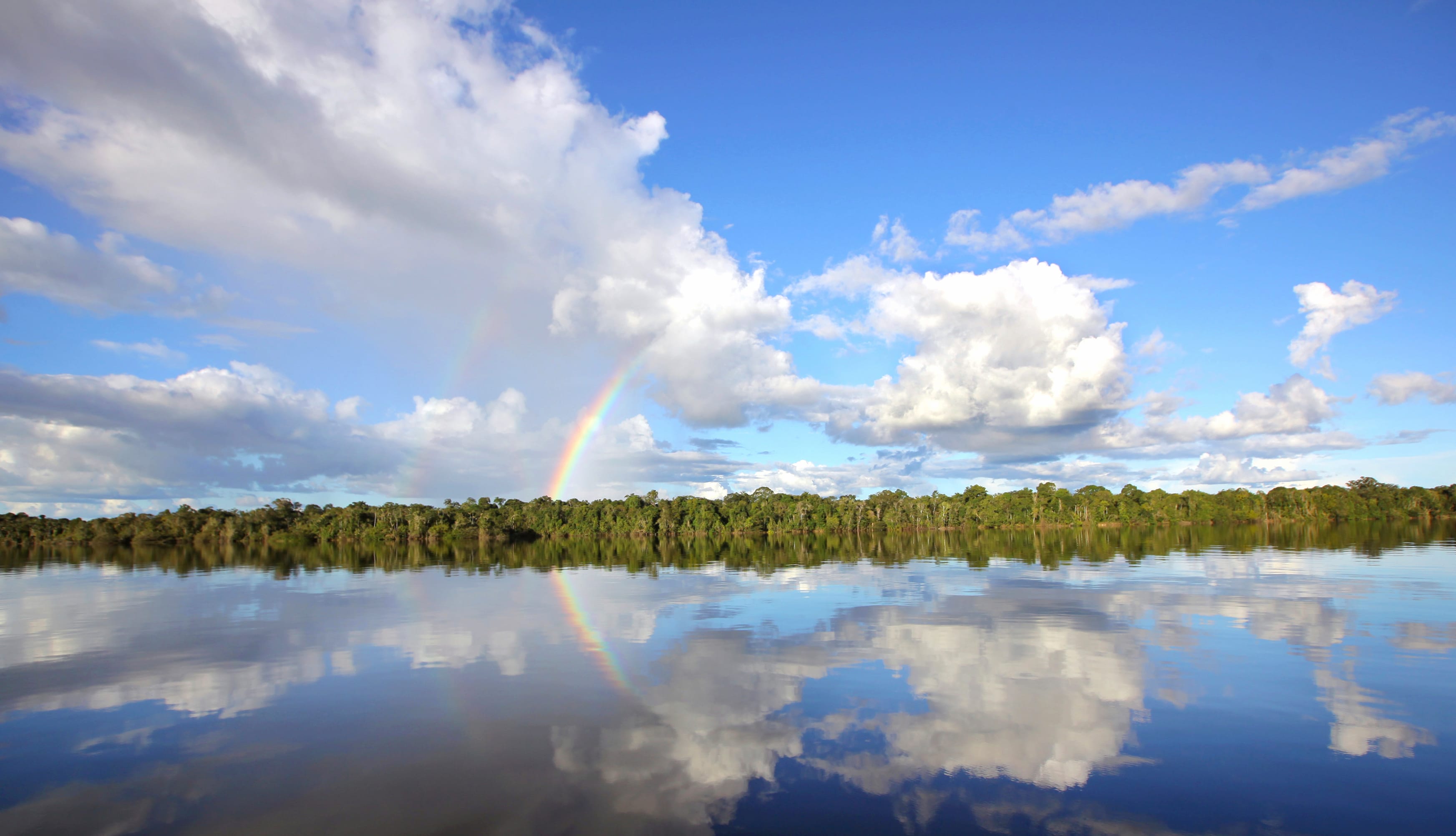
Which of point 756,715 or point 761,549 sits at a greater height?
point 756,715

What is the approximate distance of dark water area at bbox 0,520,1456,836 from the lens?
12016 millimetres

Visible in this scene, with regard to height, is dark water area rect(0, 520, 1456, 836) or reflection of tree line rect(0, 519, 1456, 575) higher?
dark water area rect(0, 520, 1456, 836)

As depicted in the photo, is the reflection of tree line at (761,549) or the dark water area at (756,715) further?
the reflection of tree line at (761,549)

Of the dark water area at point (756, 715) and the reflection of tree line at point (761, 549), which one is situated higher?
the dark water area at point (756, 715)

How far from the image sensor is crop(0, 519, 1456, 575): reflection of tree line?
74.8 m

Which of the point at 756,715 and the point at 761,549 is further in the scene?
the point at 761,549

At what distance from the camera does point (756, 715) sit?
56.0 feet

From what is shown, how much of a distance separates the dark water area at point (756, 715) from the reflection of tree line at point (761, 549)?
32.0 metres

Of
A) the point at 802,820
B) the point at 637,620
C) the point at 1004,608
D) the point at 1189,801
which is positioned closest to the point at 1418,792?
the point at 1189,801

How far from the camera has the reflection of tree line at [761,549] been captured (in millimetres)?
74750

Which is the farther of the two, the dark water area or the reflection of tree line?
the reflection of tree line

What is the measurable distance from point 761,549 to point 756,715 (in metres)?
86.6

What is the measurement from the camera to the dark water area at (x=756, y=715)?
12.0 metres

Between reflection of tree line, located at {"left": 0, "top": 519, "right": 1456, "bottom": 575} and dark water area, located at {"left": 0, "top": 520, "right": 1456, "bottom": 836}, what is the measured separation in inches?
1261
